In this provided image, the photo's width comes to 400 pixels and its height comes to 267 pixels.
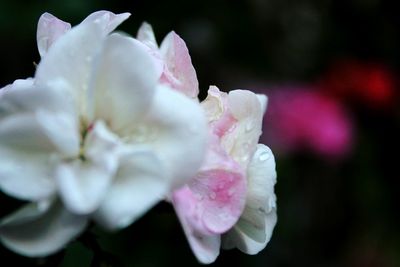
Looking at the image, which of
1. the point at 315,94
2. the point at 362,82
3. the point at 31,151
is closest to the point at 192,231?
the point at 31,151

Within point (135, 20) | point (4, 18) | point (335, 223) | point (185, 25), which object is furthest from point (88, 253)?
point (335, 223)

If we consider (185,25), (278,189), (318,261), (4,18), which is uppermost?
(4,18)

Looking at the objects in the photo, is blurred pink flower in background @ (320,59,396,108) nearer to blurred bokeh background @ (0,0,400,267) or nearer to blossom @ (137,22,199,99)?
blurred bokeh background @ (0,0,400,267)

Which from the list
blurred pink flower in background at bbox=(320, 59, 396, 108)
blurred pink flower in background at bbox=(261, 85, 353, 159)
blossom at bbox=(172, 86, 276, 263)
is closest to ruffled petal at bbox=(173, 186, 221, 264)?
blossom at bbox=(172, 86, 276, 263)

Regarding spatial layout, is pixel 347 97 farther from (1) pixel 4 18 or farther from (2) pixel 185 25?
(1) pixel 4 18

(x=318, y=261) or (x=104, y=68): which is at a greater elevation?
(x=104, y=68)

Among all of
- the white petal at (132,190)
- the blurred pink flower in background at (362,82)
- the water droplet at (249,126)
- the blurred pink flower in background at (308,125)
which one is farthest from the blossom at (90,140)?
the blurred pink flower in background at (362,82)
